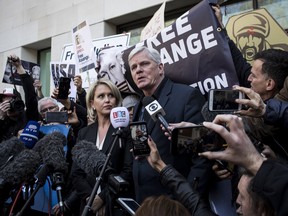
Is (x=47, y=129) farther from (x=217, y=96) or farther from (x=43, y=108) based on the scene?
(x=217, y=96)

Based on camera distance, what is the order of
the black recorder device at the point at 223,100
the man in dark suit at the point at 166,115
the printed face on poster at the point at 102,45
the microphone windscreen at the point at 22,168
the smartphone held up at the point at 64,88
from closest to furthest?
1. the black recorder device at the point at 223,100
2. the man in dark suit at the point at 166,115
3. the microphone windscreen at the point at 22,168
4. the smartphone held up at the point at 64,88
5. the printed face on poster at the point at 102,45

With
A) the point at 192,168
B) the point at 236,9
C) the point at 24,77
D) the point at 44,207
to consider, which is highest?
the point at 236,9

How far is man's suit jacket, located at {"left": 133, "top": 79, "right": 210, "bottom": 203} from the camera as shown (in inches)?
96.0

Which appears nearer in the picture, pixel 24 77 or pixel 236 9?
pixel 24 77

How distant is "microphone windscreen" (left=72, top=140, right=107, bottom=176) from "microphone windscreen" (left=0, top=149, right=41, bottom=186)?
36cm

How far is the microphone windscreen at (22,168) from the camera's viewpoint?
8.93 feet

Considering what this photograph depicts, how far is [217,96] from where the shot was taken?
5.49 feet

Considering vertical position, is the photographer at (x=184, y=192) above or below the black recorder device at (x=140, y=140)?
below

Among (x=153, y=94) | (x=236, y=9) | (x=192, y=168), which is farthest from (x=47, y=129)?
(x=236, y=9)

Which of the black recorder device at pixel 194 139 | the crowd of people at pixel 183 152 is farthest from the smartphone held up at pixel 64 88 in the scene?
the black recorder device at pixel 194 139

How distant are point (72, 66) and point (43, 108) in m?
1.10

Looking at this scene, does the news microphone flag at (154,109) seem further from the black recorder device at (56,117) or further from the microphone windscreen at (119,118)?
the black recorder device at (56,117)

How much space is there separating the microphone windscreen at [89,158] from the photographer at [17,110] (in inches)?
62.0

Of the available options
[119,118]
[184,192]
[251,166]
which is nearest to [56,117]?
[119,118]
